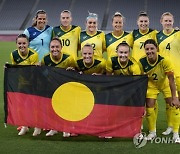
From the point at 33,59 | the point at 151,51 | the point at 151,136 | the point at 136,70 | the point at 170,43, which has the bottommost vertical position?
the point at 151,136

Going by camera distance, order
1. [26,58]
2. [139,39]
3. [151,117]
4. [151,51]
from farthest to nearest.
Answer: [139,39] < [26,58] < [151,117] < [151,51]

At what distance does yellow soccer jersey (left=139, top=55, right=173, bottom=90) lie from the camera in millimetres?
5602

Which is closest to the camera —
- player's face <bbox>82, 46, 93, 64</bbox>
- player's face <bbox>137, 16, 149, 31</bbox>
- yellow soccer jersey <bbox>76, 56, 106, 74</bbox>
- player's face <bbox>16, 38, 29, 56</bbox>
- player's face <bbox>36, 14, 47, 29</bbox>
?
player's face <bbox>82, 46, 93, 64</bbox>

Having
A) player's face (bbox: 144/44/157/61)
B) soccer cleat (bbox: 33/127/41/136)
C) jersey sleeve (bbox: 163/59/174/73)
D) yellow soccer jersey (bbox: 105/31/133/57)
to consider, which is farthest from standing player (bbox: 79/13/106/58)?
soccer cleat (bbox: 33/127/41/136)

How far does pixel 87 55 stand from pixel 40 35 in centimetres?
124

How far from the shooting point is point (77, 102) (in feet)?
18.9

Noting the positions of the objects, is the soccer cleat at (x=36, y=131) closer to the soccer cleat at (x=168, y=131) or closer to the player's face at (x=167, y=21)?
the soccer cleat at (x=168, y=131)

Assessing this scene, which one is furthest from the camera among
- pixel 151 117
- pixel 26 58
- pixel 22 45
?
pixel 26 58

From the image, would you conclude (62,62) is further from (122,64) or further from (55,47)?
(122,64)

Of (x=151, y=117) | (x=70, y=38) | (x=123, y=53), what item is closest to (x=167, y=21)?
(x=123, y=53)

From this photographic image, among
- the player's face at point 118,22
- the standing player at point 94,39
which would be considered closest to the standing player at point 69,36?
the standing player at point 94,39

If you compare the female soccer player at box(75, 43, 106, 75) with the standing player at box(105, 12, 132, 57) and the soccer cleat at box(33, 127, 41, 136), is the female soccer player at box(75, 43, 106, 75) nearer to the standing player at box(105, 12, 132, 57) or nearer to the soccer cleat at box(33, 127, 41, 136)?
the standing player at box(105, 12, 132, 57)

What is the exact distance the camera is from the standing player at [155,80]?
219 inches

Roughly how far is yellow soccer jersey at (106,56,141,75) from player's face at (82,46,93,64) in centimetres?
23
